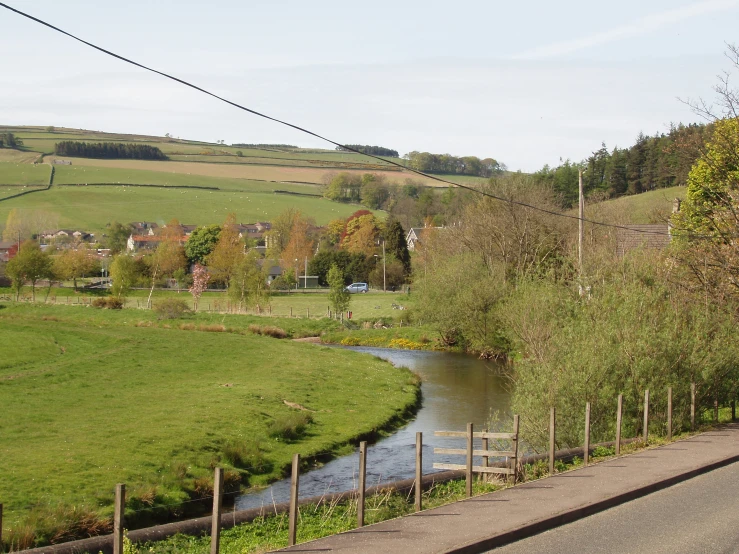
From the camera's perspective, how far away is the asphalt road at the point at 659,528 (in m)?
11.3

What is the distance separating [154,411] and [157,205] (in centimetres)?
14157

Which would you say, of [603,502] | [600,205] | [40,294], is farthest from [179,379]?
[40,294]

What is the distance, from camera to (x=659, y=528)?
489 inches

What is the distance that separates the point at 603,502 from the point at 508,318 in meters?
24.6

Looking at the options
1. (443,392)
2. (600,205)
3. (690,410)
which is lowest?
(443,392)

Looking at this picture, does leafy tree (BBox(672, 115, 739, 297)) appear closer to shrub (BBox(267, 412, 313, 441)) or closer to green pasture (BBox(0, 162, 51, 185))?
shrub (BBox(267, 412, 313, 441))

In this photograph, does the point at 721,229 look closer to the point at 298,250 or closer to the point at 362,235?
the point at 298,250

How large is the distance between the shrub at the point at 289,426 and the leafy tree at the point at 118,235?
107879mm

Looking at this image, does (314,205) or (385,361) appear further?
(314,205)

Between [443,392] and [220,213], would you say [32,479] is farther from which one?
[220,213]

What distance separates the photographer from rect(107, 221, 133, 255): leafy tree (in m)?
134

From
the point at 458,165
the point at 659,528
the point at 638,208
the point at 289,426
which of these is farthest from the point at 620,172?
the point at 659,528

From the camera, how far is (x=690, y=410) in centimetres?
2327

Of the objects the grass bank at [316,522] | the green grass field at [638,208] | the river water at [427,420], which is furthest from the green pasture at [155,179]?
the grass bank at [316,522]
